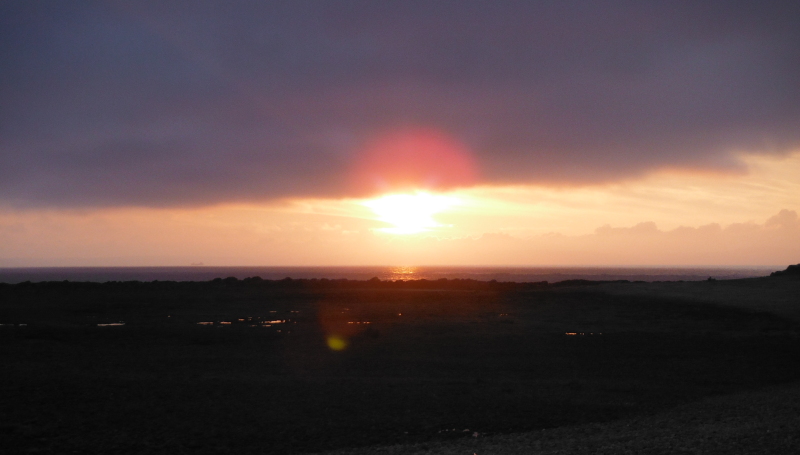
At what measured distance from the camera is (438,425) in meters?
12.5

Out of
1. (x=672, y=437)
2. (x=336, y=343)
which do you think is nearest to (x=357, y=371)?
(x=336, y=343)

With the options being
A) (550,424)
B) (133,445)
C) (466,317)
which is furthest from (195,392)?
(466,317)

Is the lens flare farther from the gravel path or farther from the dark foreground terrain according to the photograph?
the gravel path

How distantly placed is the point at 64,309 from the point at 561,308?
32.6 meters

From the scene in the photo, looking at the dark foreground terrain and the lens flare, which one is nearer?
the dark foreground terrain

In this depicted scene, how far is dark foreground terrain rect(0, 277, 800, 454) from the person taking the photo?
1214cm

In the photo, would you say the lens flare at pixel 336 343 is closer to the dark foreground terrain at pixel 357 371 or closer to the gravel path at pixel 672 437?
the dark foreground terrain at pixel 357 371

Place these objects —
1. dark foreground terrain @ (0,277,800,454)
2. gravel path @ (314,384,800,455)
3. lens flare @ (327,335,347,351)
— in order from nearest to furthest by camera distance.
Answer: gravel path @ (314,384,800,455) < dark foreground terrain @ (0,277,800,454) < lens flare @ (327,335,347,351)

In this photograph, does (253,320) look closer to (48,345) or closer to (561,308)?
(48,345)

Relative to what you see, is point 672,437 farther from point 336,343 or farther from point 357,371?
point 336,343

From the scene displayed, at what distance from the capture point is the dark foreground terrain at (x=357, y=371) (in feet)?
39.8

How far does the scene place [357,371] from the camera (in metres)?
18.1

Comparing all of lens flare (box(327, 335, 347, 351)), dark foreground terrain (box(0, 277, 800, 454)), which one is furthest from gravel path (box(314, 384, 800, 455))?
lens flare (box(327, 335, 347, 351))

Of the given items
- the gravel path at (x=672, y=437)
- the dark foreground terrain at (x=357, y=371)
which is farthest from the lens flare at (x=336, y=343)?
the gravel path at (x=672, y=437)
